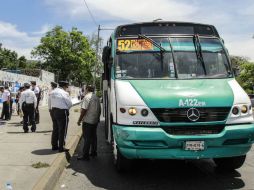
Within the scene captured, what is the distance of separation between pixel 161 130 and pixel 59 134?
3644 mm

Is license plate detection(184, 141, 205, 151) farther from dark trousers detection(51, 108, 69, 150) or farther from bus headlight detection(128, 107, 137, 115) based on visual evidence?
dark trousers detection(51, 108, 69, 150)

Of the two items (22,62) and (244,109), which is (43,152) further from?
(22,62)

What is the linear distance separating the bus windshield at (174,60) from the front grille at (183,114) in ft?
3.72

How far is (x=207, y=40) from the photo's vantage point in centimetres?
881

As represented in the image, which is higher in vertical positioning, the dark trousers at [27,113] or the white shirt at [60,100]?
the white shirt at [60,100]

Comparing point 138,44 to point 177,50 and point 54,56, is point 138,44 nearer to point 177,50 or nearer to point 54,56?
point 177,50

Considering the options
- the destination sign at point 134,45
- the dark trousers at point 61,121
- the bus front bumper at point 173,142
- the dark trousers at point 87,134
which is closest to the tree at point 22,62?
the dark trousers at point 61,121

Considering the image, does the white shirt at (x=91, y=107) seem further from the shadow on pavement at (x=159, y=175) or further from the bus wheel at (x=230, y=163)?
the bus wheel at (x=230, y=163)

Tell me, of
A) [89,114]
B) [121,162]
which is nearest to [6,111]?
[89,114]

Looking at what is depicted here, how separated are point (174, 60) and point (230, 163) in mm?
2112

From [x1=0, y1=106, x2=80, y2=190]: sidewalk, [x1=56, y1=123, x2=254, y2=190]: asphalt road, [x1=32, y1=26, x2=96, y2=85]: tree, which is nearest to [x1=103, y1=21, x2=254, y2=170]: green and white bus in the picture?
[x1=56, y1=123, x2=254, y2=190]: asphalt road

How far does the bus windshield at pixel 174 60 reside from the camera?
830 centimetres

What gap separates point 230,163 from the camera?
8.38 m

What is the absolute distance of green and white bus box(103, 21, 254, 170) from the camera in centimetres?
719
